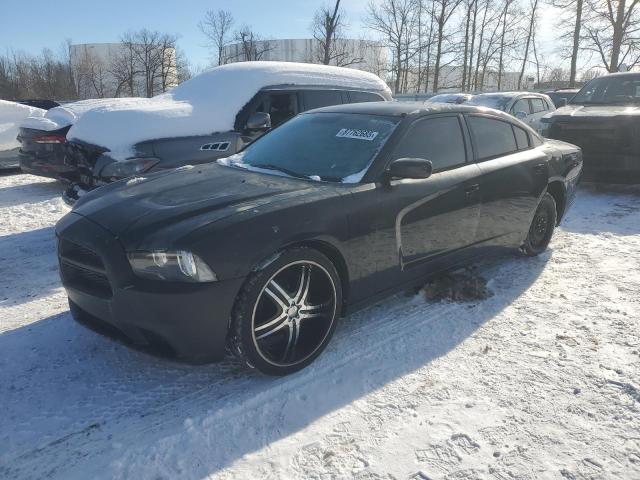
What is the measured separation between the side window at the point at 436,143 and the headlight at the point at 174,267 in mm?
1641

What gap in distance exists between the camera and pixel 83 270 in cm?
283

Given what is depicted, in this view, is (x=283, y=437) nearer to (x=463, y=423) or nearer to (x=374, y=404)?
(x=374, y=404)

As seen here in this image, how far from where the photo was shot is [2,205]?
717 cm

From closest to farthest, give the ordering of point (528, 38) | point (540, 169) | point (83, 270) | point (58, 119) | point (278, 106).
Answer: point (83, 270), point (540, 169), point (278, 106), point (58, 119), point (528, 38)

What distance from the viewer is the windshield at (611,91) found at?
8555mm

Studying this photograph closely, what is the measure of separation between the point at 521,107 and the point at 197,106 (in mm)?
8792

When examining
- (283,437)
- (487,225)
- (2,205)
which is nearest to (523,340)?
(487,225)

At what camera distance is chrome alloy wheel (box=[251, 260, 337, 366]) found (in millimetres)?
2758

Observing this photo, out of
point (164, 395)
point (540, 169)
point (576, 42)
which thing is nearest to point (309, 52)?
point (576, 42)

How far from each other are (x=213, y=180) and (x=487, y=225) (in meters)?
2.23

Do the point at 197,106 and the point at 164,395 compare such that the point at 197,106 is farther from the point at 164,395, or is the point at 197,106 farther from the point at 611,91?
the point at 611,91

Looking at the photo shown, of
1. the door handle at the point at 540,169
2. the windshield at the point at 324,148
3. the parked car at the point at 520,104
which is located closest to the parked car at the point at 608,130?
the parked car at the point at 520,104

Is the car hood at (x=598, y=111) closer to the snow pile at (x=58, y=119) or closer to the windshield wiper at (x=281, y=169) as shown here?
the windshield wiper at (x=281, y=169)

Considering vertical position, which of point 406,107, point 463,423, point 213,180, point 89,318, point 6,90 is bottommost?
point 463,423
